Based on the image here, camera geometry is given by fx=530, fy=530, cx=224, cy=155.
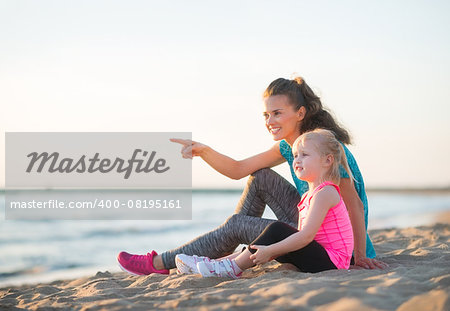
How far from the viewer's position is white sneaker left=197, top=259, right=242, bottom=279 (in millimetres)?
3008

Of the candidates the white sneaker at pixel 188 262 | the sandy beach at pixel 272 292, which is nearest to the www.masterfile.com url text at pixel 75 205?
the white sneaker at pixel 188 262

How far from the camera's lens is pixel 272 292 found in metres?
2.24

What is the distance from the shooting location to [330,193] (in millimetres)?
2781

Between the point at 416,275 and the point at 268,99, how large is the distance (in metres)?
1.56

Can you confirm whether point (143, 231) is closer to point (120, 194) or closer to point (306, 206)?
point (306, 206)

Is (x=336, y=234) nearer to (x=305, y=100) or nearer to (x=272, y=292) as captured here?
(x=272, y=292)

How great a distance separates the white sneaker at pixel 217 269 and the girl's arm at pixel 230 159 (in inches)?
32.7

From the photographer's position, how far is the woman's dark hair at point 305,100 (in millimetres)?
3516

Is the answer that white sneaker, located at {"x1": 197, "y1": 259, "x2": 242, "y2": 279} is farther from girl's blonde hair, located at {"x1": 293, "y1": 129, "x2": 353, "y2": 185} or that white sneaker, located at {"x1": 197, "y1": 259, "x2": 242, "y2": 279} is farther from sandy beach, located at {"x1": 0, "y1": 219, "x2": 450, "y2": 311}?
girl's blonde hair, located at {"x1": 293, "y1": 129, "x2": 353, "y2": 185}

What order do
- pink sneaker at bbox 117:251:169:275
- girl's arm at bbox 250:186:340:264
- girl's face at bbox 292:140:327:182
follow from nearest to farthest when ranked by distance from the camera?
1. girl's arm at bbox 250:186:340:264
2. girl's face at bbox 292:140:327:182
3. pink sneaker at bbox 117:251:169:275

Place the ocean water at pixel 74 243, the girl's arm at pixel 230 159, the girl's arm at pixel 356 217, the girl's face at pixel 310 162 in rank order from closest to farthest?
the girl's face at pixel 310 162 < the girl's arm at pixel 356 217 < the girl's arm at pixel 230 159 < the ocean water at pixel 74 243

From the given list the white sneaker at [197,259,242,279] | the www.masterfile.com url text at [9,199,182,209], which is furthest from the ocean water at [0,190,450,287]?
the www.masterfile.com url text at [9,199,182,209]

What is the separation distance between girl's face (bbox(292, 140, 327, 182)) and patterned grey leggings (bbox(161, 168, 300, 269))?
46cm

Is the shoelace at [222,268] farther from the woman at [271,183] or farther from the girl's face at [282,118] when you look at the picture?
the girl's face at [282,118]
